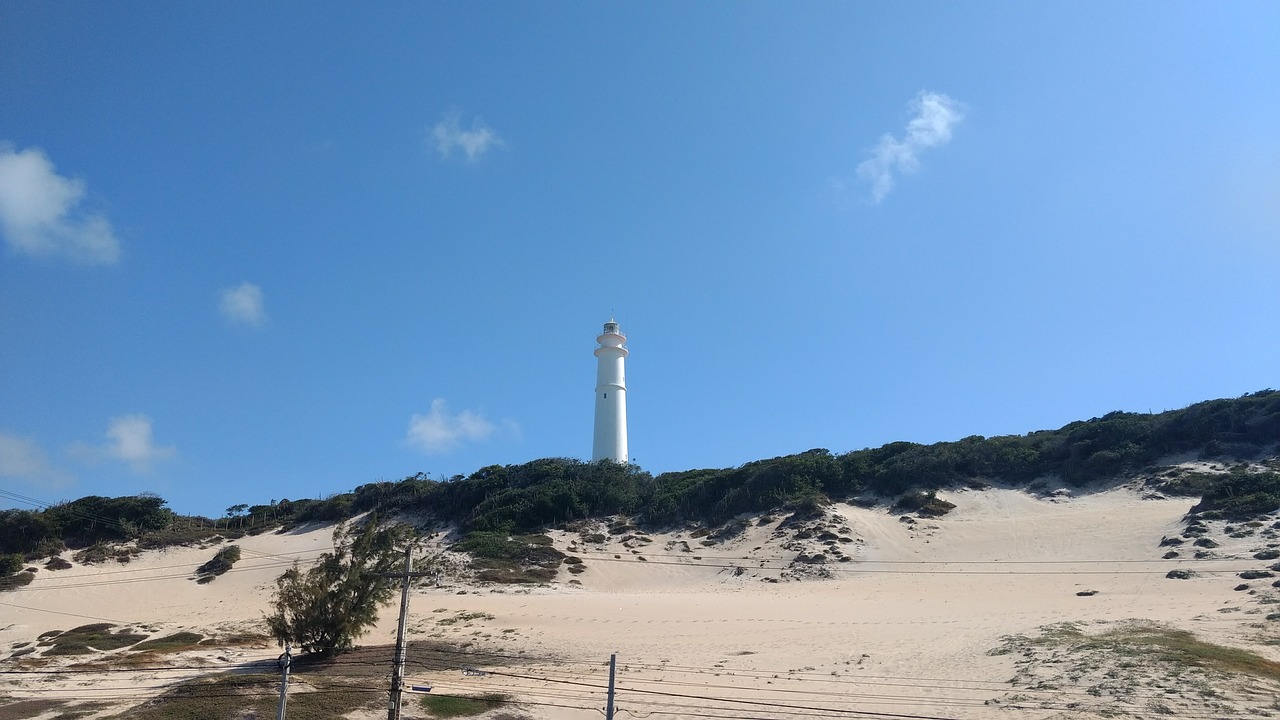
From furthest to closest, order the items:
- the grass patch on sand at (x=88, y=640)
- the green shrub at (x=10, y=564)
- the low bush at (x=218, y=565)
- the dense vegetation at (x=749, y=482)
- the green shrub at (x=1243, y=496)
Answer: the dense vegetation at (x=749, y=482)
the low bush at (x=218, y=565)
the green shrub at (x=10, y=564)
the green shrub at (x=1243, y=496)
the grass patch on sand at (x=88, y=640)

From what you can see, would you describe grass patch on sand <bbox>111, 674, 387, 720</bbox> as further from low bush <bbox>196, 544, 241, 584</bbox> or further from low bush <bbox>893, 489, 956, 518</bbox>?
low bush <bbox>893, 489, 956, 518</bbox>

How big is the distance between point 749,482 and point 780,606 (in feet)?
60.9

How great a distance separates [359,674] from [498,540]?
20.2m

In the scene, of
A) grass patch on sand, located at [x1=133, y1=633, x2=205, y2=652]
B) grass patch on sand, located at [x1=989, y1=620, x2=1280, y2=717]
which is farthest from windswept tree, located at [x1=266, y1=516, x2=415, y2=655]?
grass patch on sand, located at [x1=989, y1=620, x2=1280, y2=717]

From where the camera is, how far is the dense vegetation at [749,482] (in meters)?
46.5

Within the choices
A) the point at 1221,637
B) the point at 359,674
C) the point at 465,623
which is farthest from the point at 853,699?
the point at 465,623

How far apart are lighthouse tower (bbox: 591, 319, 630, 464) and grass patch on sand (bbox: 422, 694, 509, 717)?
36423 millimetres

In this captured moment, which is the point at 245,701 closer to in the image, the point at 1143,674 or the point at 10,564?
the point at 1143,674

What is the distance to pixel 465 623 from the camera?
31.4 m

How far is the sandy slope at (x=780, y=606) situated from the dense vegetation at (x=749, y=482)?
2847 mm

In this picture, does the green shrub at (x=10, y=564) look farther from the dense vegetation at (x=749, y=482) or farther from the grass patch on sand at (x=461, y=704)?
the grass patch on sand at (x=461, y=704)

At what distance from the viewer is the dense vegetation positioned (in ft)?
152

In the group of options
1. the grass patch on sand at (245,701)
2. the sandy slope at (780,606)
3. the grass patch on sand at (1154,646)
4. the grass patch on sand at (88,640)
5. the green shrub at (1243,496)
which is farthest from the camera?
the green shrub at (1243,496)

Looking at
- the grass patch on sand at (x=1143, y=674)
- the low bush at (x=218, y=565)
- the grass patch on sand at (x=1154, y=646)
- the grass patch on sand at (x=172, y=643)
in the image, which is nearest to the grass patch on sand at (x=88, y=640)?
the grass patch on sand at (x=172, y=643)
